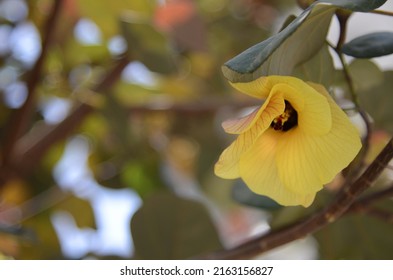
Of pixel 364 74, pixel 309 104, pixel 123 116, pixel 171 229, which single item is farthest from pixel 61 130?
pixel 309 104

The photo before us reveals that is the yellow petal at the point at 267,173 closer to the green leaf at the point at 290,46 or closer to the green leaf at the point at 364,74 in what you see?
the green leaf at the point at 290,46

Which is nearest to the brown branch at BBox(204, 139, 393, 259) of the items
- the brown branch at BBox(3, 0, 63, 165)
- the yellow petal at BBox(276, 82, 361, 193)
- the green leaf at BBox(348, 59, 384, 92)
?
the yellow petal at BBox(276, 82, 361, 193)

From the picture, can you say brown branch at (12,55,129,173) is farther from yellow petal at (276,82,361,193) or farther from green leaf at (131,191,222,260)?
yellow petal at (276,82,361,193)

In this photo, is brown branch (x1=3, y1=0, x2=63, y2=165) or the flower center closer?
the flower center

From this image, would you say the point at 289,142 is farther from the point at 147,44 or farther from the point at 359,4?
the point at 147,44

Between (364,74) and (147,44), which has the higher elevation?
(364,74)
